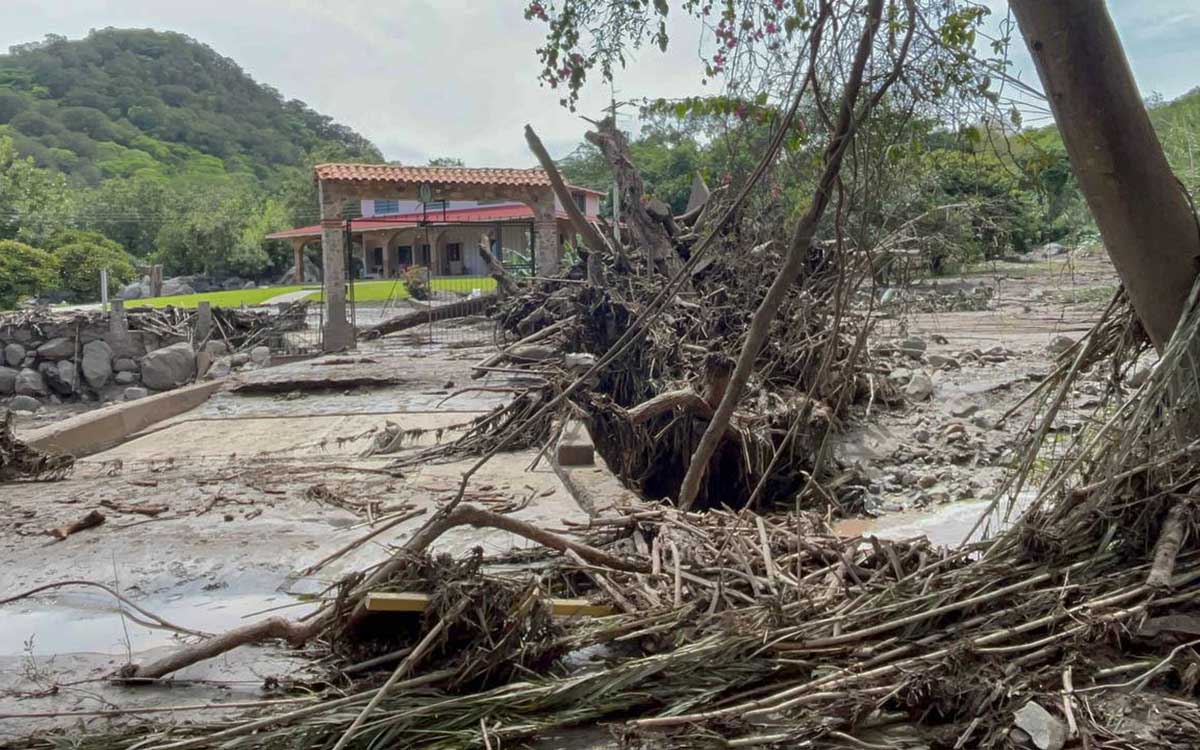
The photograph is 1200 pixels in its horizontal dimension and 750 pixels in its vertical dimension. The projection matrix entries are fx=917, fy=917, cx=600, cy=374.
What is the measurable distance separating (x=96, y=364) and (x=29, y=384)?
1411mm

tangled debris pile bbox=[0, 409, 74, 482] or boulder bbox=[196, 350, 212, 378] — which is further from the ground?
tangled debris pile bbox=[0, 409, 74, 482]

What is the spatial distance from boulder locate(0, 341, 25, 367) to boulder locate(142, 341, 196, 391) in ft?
9.53


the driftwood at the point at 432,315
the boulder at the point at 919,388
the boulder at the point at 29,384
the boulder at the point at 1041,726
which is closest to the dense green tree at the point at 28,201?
the boulder at the point at 29,384

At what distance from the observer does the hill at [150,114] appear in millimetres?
88750

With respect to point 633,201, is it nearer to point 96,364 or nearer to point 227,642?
point 227,642

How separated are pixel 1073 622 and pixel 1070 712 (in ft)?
1.76

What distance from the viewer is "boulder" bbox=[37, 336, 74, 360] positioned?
2116 centimetres

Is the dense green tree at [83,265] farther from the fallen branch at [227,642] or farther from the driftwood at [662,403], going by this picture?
the fallen branch at [227,642]

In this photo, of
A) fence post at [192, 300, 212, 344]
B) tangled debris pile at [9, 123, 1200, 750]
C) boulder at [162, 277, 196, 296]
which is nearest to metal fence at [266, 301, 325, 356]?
fence post at [192, 300, 212, 344]

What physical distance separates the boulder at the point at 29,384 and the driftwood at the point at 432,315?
789 centimetres

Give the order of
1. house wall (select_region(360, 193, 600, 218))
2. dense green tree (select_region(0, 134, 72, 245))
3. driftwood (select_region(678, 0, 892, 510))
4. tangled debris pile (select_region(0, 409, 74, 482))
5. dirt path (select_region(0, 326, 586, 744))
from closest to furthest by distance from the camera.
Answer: dirt path (select_region(0, 326, 586, 744))
driftwood (select_region(678, 0, 892, 510))
tangled debris pile (select_region(0, 409, 74, 482))
dense green tree (select_region(0, 134, 72, 245))
house wall (select_region(360, 193, 600, 218))

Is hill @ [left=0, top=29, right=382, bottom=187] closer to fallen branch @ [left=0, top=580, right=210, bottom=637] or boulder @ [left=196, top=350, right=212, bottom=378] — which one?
boulder @ [left=196, top=350, right=212, bottom=378]

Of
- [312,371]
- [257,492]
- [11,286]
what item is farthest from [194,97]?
[257,492]

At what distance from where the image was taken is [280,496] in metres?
6.02
